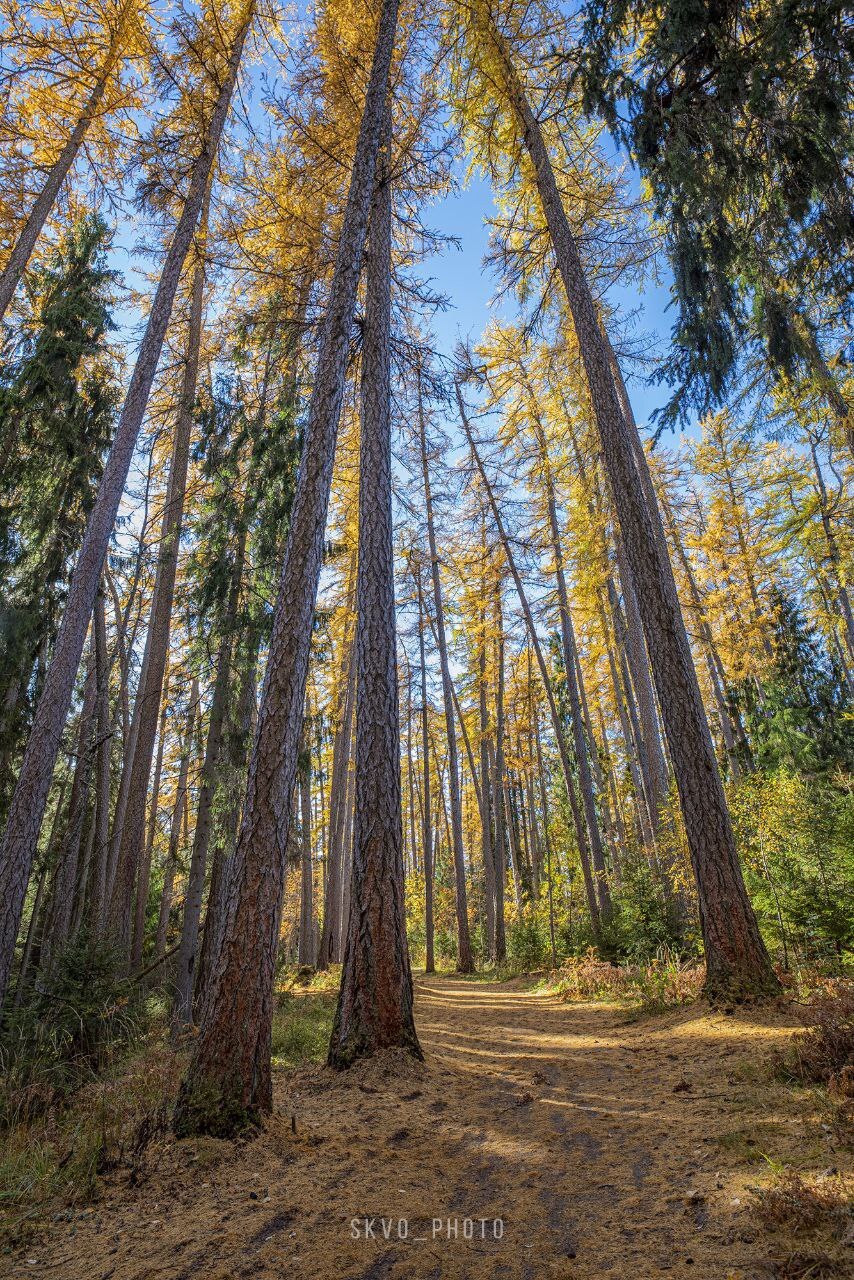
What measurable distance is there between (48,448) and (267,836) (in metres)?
9.55

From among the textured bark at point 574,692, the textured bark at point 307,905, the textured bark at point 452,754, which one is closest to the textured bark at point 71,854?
the textured bark at point 307,905

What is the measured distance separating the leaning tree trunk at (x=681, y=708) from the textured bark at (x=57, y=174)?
8280 millimetres

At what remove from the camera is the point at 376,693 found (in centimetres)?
567

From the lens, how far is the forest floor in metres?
2.19

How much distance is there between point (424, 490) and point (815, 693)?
49.7ft

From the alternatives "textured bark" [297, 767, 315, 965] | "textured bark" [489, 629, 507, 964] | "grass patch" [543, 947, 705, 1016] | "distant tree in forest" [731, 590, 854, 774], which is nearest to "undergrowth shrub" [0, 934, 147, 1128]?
"grass patch" [543, 947, 705, 1016]

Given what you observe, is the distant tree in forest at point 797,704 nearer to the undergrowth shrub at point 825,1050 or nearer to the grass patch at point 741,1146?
the undergrowth shrub at point 825,1050

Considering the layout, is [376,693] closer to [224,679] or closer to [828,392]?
[224,679]

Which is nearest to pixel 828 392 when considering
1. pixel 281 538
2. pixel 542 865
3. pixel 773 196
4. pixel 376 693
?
pixel 773 196

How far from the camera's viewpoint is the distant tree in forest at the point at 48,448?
9734 millimetres

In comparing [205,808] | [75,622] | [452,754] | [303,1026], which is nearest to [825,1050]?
[303,1026]

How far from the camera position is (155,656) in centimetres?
879

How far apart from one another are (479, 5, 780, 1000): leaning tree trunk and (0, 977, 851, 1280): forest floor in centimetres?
51

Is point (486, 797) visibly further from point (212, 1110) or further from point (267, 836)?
point (212, 1110)
